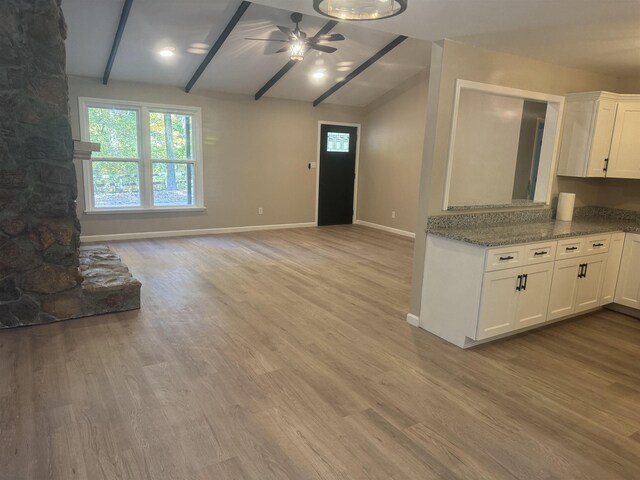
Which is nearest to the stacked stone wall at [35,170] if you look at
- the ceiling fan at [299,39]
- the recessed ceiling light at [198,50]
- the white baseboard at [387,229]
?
the ceiling fan at [299,39]

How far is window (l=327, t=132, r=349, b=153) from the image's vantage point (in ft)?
27.6

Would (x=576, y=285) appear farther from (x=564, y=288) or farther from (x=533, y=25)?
(x=533, y=25)

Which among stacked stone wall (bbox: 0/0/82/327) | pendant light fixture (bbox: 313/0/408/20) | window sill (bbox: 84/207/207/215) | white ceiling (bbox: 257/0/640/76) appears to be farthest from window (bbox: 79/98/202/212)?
pendant light fixture (bbox: 313/0/408/20)

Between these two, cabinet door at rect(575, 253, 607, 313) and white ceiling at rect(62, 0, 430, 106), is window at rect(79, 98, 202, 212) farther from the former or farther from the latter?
cabinet door at rect(575, 253, 607, 313)

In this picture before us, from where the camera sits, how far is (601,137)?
3.93m

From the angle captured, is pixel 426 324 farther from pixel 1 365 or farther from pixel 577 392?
pixel 1 365

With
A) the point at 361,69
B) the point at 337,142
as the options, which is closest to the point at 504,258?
the point at 361,69

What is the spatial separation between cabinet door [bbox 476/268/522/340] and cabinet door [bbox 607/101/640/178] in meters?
1.87

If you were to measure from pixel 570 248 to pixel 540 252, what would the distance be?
1.45 ft

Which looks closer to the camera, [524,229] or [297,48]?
[524,229]

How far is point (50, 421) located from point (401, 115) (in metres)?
6.93

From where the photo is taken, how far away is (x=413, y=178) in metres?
7.40

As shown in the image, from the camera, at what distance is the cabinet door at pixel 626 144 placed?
3.91 metres

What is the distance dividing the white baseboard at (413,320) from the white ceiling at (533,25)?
2236 mm
